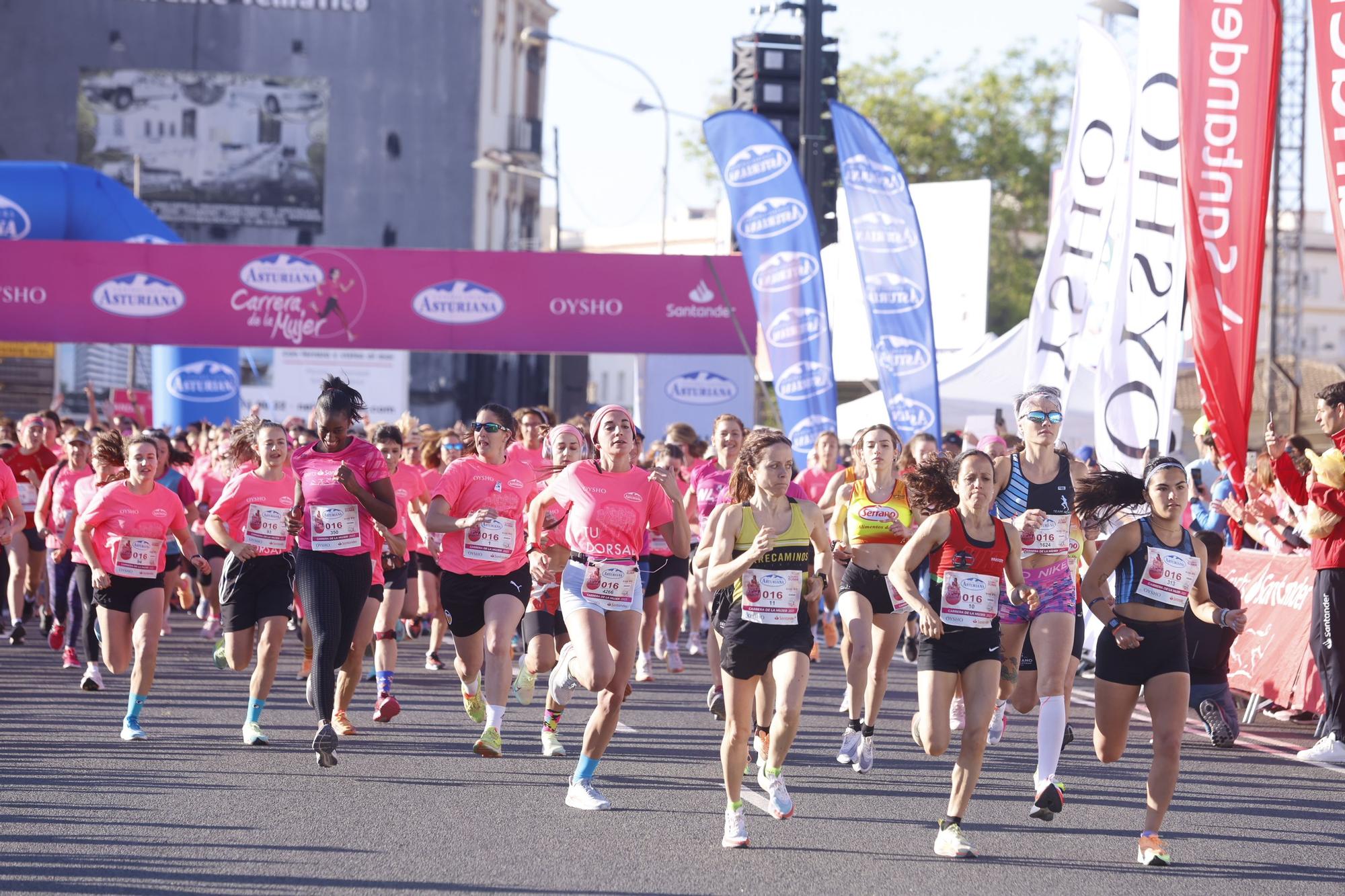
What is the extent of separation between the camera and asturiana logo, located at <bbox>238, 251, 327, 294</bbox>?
24281mm

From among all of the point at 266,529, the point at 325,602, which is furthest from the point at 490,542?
the point at 266,529

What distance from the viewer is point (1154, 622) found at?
24.3 feet

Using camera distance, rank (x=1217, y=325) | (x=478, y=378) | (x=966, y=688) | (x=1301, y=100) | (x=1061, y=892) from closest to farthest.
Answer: (x=1061, y=892)
(x=966, y=688)
(x=1217, y=325)
(x=1301, y=100)
(x=478, y=378)

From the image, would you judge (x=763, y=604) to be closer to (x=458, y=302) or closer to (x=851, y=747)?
(x=851, y=747)

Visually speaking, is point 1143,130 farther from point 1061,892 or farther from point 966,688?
point 1061,892

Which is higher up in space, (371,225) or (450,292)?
(371,225)

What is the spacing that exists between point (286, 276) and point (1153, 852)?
1898 centimetres

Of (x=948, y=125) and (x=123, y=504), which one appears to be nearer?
(x=123, y=504)

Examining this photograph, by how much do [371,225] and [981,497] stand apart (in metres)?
48.0

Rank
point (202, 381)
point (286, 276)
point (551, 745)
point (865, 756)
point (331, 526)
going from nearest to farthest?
1. point (331, 526)
2. point (865, 756)
3. point (551, 745)
4. point (286, 276)
5. point (202, 381)

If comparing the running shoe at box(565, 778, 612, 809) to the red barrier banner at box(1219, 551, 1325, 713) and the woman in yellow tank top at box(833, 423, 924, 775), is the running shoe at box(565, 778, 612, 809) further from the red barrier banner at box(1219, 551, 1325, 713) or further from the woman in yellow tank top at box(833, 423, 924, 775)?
the red barrier banner at box(1219, 551, 1325, 713)

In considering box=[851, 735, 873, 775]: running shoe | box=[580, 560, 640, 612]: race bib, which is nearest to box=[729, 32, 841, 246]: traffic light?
box=[851, 735, 873, 775]: running shoe

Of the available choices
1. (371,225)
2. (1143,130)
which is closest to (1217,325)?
(1143,130)

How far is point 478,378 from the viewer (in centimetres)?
4925
